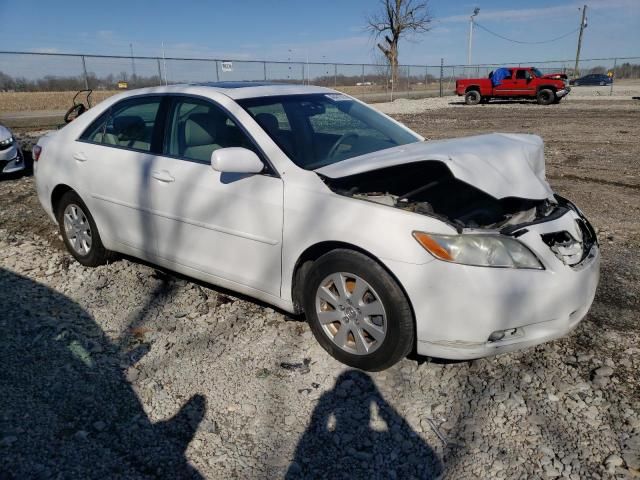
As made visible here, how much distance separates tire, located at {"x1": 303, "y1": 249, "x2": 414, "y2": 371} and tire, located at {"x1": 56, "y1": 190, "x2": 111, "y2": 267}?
2221 millimetres

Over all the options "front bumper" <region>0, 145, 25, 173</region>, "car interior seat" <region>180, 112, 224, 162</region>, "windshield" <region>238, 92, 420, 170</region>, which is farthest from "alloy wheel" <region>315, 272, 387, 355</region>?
"front bumper" <region>0, 145, 25, 173</region>

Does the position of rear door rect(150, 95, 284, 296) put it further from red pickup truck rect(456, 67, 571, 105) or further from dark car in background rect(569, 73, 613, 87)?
dark car in background rect(569, 73, 613, 87)

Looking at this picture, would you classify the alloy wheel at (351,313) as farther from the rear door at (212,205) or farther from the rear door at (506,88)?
the rear door at (506,88)

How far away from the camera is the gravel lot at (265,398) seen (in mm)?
2377

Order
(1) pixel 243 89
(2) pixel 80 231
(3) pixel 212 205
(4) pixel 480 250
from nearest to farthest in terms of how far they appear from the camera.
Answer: (4) pixel 480 250 → (3) pixel 212 205 → (1) pixel 243 89 → (2) pixel 80 231

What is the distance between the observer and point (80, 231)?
4.57 m

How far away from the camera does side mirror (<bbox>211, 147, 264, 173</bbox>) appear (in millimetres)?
3051

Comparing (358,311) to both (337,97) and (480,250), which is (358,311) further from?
(337,97)

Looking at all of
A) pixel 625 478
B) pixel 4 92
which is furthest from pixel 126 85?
pixel 625 478

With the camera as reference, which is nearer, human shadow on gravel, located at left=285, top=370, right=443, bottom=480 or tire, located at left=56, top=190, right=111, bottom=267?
human shadow on gravel, located at left=285, top=370, right=443, bottom=480

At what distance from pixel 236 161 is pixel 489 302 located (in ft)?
5.23

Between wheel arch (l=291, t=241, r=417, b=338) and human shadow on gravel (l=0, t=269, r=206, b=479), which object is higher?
wheel arch (l=291, t=241, r=417, b=338)

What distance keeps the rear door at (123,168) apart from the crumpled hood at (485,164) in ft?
4.92

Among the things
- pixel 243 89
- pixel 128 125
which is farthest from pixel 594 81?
pixel 128 125
